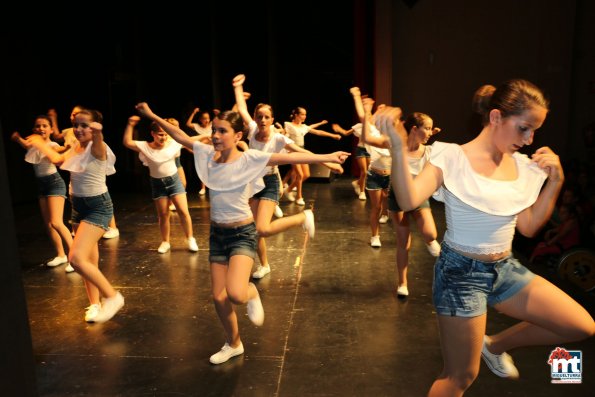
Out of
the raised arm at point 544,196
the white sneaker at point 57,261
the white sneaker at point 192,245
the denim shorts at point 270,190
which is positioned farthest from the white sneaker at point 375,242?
the raised arm at point 544,196

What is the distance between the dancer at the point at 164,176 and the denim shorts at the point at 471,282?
397 centimetres

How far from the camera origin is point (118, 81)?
11.1 meters

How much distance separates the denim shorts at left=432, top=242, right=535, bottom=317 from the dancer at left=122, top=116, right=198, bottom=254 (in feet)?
13.0

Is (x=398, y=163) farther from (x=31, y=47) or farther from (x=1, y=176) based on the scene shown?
(x=31, y=47)

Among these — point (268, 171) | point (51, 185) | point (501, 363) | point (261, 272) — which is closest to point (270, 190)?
point (268, 171)

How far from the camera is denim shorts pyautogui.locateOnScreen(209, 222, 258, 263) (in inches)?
138

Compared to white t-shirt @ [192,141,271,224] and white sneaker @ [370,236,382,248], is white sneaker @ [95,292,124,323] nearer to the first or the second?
white t-shirt @ [192,141,271,224]

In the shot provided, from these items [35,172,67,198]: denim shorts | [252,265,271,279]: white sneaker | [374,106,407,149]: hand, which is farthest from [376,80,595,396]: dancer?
[35,172,67,198]: denim shorts

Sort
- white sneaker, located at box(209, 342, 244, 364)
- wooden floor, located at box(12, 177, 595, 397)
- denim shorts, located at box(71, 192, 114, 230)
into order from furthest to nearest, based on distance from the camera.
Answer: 1. denim shorts, located at box(71, 192, 114, 230)
2. white sneaker, located at box(209, 342, 244, 364)
3. wooden floor, located at box(12, 177, 595, 397)

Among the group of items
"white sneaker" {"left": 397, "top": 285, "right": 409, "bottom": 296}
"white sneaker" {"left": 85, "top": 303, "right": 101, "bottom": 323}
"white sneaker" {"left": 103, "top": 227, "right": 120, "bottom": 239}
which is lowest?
"white sneaker" {"left": 103, "top": 227, "right": 120, "bottom": 239}

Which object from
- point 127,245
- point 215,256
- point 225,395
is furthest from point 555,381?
point 127,245

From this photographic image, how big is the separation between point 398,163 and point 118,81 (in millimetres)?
10100

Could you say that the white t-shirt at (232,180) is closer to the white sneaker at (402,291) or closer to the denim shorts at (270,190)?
the denim shorts at (270,190)

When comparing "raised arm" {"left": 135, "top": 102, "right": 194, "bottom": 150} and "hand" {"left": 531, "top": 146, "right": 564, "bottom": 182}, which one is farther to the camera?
"raised arm" {"left": 135, "top": 102, "right": 194, "bottom": 150}
